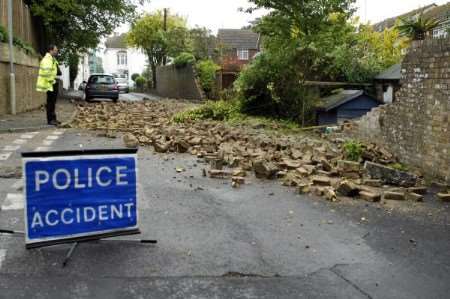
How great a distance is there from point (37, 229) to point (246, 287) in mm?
1847

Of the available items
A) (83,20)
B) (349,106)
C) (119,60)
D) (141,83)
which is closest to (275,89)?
(349,106)

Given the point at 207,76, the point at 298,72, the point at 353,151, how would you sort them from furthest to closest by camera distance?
the point at 207,76 < the point at 298,72 < the point at 353,151

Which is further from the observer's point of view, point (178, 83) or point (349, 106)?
point (178, 83)

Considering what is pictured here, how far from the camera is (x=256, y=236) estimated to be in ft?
17.5

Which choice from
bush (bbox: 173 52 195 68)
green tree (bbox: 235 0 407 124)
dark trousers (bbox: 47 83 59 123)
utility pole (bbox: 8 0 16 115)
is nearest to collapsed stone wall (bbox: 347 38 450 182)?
green tree (bbox: 235 0 407 124)

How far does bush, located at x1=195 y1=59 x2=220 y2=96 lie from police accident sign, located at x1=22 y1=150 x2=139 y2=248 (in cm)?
2495

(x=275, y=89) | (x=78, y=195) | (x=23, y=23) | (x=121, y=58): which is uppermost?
(x=121, y=58)

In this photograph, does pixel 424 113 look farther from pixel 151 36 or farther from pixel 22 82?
pixel 151 36

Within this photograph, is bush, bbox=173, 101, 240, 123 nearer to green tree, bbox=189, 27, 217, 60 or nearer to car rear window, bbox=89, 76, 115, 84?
car rear window, bbox=89, 76, 115, 84

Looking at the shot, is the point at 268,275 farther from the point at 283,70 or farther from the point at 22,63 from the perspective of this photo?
the point at 22,63

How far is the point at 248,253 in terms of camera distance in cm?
482

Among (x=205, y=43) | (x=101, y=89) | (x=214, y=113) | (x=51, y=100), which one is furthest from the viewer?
(x=205, y=43)

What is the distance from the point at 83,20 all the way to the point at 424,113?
24647mm

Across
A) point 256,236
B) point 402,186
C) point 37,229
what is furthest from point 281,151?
point 37,229
